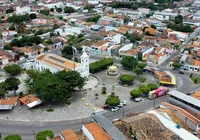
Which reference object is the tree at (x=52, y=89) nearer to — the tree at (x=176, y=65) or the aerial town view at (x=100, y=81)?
the aerial town view at (x=100, y=81)

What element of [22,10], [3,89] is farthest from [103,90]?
[22,10]

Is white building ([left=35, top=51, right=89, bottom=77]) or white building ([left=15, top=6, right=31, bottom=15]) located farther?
white building ([left=15, top=6, right=31, bottom=15])

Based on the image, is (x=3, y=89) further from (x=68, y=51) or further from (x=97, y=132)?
(x=68, y=51)

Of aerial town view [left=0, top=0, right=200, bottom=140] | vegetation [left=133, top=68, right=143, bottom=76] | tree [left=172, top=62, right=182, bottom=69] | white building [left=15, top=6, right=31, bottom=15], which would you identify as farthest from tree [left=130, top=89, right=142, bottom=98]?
white building [left=15, top=6, right=31, bottom=15]

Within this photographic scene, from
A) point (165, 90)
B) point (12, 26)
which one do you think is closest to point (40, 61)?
point (165, 90)

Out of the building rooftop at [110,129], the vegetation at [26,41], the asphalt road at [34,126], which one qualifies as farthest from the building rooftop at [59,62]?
the building rooftop at [110,129]

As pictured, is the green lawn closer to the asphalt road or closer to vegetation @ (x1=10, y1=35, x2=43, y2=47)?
the asphalt road
